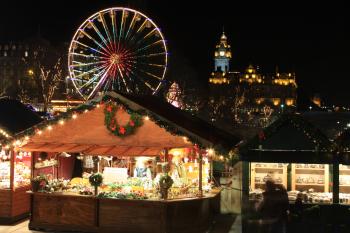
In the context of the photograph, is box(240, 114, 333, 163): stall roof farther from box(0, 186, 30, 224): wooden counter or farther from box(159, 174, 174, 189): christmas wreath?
box(0, 186, 30, 224): wooden counter

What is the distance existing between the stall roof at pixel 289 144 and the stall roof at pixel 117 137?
110 centimetres

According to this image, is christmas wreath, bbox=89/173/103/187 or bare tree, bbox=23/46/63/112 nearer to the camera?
christmas wreath, bbox=89/173/103/187

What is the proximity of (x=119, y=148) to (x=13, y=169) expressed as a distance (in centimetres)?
305

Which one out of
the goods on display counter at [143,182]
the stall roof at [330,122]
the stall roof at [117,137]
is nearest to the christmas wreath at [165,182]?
the goods on display counter at [143,182]

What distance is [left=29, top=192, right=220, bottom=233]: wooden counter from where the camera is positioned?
468 inches

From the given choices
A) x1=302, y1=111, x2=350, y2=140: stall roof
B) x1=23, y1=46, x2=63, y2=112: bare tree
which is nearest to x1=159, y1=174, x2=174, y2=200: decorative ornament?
x1=302, y1=111, x2=350, y2=140: stall roof

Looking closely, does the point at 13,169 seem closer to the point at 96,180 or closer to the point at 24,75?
the point at 96,180

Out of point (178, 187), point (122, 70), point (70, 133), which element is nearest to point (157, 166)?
point (178, 187)

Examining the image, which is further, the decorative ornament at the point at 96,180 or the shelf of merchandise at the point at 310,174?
the decorative ornament at the point at 96,180

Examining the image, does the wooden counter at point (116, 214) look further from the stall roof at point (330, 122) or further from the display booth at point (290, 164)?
the stall roof at point (330, 122)

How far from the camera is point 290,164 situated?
37.9 ft

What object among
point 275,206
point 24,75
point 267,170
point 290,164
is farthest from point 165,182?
point 24,75

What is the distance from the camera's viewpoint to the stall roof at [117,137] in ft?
40.2

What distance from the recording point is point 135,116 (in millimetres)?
12703
